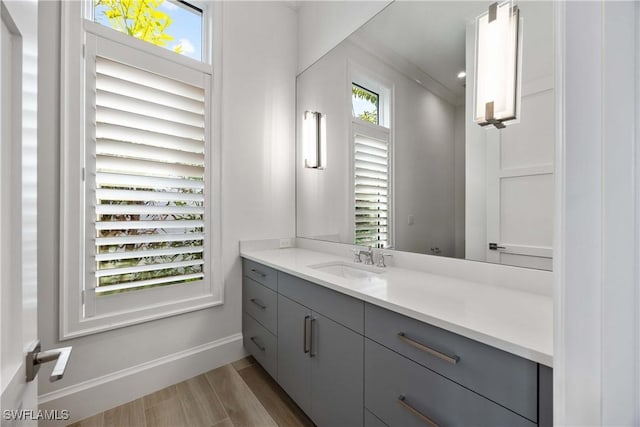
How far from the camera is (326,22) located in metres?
2.21

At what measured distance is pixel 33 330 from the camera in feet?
2.00

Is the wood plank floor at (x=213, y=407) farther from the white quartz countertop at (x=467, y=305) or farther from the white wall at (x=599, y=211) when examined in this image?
the white wall at (x=599, y=211)

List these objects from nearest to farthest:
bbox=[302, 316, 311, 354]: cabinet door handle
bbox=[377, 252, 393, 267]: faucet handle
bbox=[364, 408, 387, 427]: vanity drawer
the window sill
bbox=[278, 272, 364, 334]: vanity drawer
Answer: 1. bbox=[364, 408, 387, 427]: vanity drawer
2. bbox=[278, 272, 364, 334]: vanity drawer
3. bbox=[302, 316, 311, 354]: cabinet door handle
4. the window sill
5. bbox=[377, 252, 393, 267]: faucet handle

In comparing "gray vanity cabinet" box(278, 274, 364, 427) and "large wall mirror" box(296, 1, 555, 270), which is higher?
"large wall mirror" box(296, 1, 555, 270)

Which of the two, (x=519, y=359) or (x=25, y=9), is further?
(x=519, y=359)

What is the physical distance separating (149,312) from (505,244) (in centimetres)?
205

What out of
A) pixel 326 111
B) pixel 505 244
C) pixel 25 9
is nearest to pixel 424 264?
pixel 505 244

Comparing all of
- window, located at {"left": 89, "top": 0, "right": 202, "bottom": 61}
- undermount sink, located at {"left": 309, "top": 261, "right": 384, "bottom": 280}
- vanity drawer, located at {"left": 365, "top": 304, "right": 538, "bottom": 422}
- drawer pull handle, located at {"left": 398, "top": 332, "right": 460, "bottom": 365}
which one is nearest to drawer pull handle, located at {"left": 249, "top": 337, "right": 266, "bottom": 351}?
undermount sink, located at {"left": 309, "top": 261, "right": 384, "bottom": 280}

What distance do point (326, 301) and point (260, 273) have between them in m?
0.74

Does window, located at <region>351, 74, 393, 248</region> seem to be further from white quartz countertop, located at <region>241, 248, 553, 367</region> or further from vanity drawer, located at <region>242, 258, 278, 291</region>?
vanity drawer, located at <region>242, 258, 278, 291</region>

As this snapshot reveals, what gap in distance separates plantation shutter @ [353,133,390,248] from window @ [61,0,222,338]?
105 cm

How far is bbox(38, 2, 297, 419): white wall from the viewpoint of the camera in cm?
144

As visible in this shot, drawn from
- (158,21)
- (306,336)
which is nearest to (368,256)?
(306,336)

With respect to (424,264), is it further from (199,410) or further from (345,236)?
(199,410)
